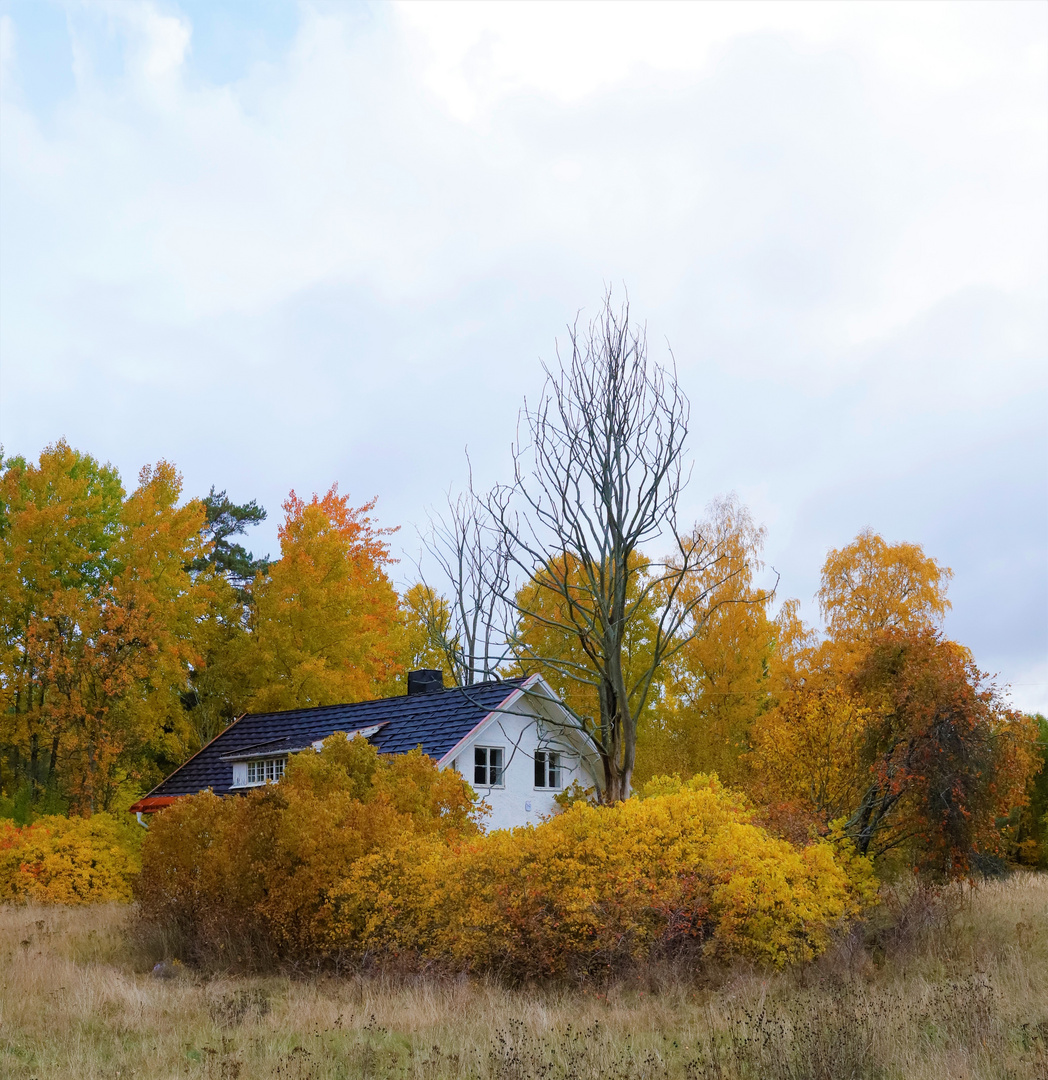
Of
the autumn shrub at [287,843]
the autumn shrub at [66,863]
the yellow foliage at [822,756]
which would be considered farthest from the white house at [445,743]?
the autumn shrub at [287,843]

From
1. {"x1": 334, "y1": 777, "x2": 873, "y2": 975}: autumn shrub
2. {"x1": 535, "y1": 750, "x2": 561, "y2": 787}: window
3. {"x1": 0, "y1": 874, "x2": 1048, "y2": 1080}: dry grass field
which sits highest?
{"x1": 535, "y1": 750, "x2": 561, "y2": 787}: window

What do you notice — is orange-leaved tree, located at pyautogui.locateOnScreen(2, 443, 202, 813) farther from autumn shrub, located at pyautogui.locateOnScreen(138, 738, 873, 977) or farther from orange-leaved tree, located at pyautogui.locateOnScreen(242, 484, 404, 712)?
autumn shrub, located at pyautogui.locateOnScreen(138, 738, 873, 977)

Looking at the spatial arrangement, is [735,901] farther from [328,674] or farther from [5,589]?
[5,589]

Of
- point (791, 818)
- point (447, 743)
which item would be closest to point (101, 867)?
point (447, 743)

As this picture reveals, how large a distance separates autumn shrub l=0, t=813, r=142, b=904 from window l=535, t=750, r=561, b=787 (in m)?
9.68

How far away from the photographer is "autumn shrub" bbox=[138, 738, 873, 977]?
1107 cm

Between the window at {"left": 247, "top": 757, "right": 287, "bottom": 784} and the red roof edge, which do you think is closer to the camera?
the window at {"left": 247, "top": 757, "right": 287, "bottom": 784}

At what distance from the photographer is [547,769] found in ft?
88.2

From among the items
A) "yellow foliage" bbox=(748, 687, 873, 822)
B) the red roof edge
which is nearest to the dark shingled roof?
the red roof edge

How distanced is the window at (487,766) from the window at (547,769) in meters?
1.21

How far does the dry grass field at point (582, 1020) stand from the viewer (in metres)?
7.29

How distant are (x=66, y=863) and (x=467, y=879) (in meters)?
13.3

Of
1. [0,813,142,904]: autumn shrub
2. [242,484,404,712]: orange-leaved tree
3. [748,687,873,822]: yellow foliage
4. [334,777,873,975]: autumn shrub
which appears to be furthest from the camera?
[242,484,404,712]: orange-leaved tree

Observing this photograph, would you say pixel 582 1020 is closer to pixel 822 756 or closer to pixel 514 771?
pixel 822 756
